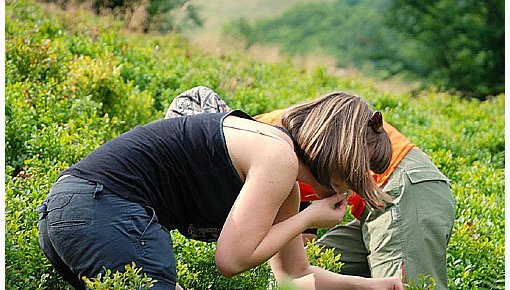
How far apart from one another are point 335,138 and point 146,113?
3461mm

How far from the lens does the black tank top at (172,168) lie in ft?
10.0

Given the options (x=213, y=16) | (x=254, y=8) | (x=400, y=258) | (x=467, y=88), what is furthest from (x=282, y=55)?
(x=254, y=8)

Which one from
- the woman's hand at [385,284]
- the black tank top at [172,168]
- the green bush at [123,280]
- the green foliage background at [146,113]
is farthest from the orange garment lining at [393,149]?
the green bush at [123,280]

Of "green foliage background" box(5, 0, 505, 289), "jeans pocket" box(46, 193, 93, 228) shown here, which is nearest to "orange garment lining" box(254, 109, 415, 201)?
"green foliage background" box(5, 0, 505, 289)

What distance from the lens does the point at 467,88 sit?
14.5 m

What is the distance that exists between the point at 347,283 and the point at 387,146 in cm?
58

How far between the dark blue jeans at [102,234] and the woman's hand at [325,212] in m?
0.51

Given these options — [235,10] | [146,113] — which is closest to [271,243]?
[146,113]

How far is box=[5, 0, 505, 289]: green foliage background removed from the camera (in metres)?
4.00

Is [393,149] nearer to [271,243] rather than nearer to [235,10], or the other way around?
[271,243]

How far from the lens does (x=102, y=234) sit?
2.94 meters

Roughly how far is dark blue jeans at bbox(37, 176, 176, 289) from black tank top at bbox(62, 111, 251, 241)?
0.06m

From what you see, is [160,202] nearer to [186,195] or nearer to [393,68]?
[186,195]

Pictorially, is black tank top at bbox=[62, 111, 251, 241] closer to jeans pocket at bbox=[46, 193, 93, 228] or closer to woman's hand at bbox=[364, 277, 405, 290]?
jeans pocket at bbox=[46, 193, 93, 228]
